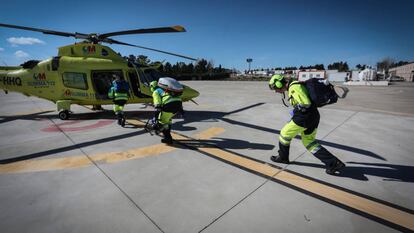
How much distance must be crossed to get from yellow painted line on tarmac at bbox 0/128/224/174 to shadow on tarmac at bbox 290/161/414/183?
3080mm

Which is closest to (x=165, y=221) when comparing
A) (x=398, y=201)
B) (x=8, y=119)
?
(x=398, y=201)

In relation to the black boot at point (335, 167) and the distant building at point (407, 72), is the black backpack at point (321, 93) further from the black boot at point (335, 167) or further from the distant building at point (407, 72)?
the distant building at point (407, 72)

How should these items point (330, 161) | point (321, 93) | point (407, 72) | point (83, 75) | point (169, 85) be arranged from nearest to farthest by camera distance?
point (321, 93) < point (330, 161) < point (169, 85) < point (83, 75) < point (407, 72)

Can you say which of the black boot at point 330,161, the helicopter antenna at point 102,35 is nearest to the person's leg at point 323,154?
the black boot at point 330,161

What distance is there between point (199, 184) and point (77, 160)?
274 cm

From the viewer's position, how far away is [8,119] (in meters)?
8.48

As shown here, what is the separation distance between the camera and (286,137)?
3965 mm

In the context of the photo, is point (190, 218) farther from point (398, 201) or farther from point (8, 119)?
point (8, 119)

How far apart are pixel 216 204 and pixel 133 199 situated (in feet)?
3.92

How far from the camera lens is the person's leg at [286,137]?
3848mm

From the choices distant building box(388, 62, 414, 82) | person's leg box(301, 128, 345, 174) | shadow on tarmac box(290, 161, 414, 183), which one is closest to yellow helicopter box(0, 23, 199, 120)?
person's leg box(301, 128, 345, 174)

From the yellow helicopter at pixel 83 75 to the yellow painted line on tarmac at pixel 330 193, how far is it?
4.99 metres

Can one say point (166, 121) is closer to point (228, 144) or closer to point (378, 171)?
point (228, 144)

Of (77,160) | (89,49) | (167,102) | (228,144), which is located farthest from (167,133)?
(89,49)
